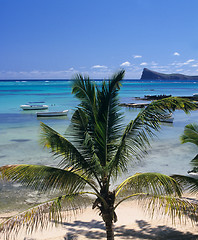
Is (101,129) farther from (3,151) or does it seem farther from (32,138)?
(32,138)

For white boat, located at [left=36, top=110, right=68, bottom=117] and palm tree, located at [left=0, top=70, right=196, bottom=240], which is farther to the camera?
white boat, located at [left=36, top=110, right=68, bottom=117]

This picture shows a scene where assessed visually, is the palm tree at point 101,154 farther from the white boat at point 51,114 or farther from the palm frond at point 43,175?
the white boat at point 51,114

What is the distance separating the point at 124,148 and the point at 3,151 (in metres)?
16.4

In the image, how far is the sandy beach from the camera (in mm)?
9672

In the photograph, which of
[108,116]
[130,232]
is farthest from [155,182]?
[130,232]

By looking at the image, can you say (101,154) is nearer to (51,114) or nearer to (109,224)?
(109,224)

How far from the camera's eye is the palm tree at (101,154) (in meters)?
6.57

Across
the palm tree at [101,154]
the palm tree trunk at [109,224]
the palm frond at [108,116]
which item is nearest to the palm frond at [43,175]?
the palm tree at [101,154]

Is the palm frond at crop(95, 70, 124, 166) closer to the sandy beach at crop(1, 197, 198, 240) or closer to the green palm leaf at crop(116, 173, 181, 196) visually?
the green palm leaf at crop(116, 173, 181, 196)

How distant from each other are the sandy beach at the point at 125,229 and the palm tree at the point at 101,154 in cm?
291

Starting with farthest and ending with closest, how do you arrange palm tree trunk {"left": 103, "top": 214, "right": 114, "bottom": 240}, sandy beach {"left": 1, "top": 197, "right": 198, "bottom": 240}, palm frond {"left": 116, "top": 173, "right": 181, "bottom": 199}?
sandy beach {"left": 1, "top": 197, "right": 198, "bottom": 240} → palm tree trunk {"left": 103, "top": 214, "right": 114, "bottom": 240} → palm frond {"left": 116, "top": 173, "right": 181, "bottom": 199}

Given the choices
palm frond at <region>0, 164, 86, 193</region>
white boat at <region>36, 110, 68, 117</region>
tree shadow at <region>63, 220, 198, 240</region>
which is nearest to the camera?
palm frond at <region>0, 164, 86, 193</region>

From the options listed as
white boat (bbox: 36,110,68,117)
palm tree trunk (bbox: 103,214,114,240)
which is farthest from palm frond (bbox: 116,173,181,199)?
white boat (bbox: 36,110,68,117)

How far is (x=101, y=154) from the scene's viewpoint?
7.16 meters
